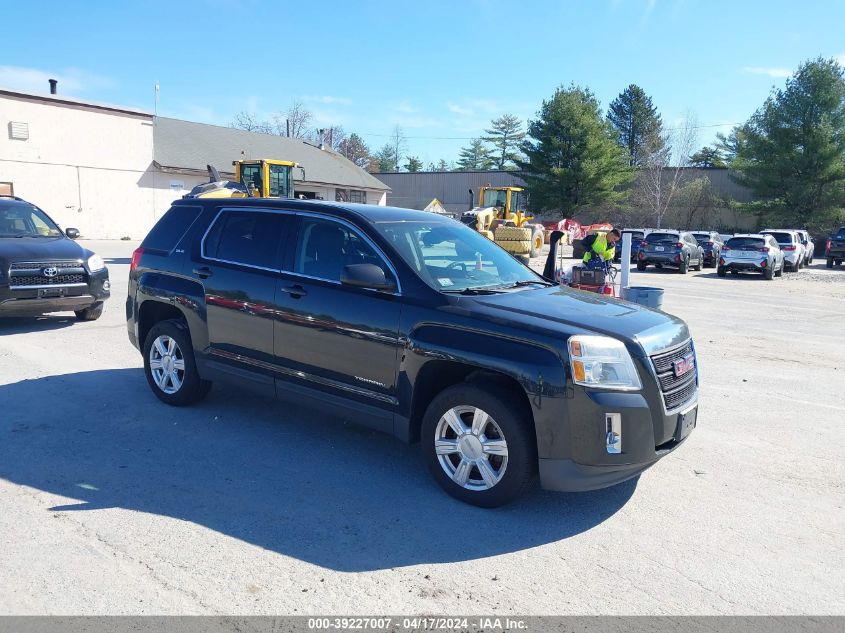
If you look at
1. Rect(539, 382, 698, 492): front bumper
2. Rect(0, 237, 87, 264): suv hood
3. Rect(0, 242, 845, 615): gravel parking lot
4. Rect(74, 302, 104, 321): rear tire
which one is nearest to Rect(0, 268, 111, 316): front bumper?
Rect(74, 302, 104, 321): rear tire

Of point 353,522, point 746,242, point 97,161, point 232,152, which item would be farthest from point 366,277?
point 232,152

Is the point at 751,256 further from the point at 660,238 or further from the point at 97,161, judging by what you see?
the point at 97,161

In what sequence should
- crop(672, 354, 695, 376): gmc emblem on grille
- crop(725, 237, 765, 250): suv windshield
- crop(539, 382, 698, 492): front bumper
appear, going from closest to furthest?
1. crop(539, 382, 698, 492): front bumper
2. crop(672, 354, 695, 376): gmc emblem on grille
3. crop(725, 237, 765, 250): suv windshield

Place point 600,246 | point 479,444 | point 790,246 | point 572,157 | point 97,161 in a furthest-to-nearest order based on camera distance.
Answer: point 572,157 < point 97,161 < point 790,246 < point 600,246 < point 479,444

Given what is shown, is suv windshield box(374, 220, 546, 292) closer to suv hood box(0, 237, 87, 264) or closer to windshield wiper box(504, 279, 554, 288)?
windshield wiper box(504, 279, 554, 288)

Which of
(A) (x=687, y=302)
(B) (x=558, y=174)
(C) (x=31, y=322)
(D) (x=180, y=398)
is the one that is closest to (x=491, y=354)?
(D) (x=180, y=398)

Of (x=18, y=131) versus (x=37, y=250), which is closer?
(x=37, y=250)

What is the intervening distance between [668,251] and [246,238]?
2205 cm

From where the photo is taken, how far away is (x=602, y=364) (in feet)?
13.3

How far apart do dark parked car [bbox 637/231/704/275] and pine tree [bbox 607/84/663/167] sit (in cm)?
3862

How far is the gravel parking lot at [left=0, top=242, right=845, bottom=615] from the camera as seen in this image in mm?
3404

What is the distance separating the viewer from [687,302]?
52.6 feet

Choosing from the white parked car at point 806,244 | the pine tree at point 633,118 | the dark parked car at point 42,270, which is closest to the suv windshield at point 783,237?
the white parked car at point 806,244

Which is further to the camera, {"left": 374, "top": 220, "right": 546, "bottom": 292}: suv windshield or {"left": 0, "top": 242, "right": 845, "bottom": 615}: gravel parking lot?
{"left": 374, "top": 220, "right": 546, "bottom": 292}: suv windshield
